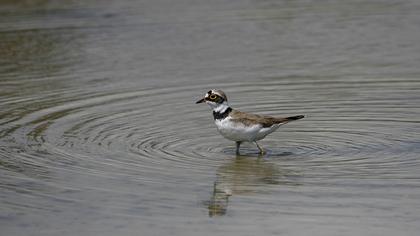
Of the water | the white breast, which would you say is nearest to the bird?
the white breast

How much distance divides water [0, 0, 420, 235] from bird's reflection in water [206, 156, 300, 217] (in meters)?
0.04

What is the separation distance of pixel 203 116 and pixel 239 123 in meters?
2.61

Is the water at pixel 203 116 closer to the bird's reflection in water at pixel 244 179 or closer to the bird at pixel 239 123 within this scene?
the bird's reflection in water at pixel 244 179

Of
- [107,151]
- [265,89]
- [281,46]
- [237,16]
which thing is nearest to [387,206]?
[107,151]

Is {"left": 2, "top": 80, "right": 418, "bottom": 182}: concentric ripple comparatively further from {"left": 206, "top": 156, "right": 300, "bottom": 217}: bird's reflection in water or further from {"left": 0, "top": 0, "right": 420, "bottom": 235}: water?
{"left": 206, "top": 156, "right": 300, "bottom": 217}: bird's reflection in water

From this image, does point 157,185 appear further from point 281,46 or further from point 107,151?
point 281,46

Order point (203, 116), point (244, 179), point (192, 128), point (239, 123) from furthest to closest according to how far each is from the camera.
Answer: point (203, 116) → point (192, 128) → point (239, 123) → point (244, 179)

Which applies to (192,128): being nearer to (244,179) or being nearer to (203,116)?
(203,116)

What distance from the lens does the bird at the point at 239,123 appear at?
1419 centimetres

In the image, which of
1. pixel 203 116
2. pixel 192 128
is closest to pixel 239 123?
pixel 192 128

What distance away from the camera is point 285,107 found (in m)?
17.0

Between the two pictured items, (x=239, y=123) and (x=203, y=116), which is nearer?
(x=239, y=123)

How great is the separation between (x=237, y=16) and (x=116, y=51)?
4.25 metres

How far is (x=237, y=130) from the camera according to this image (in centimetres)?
1419
